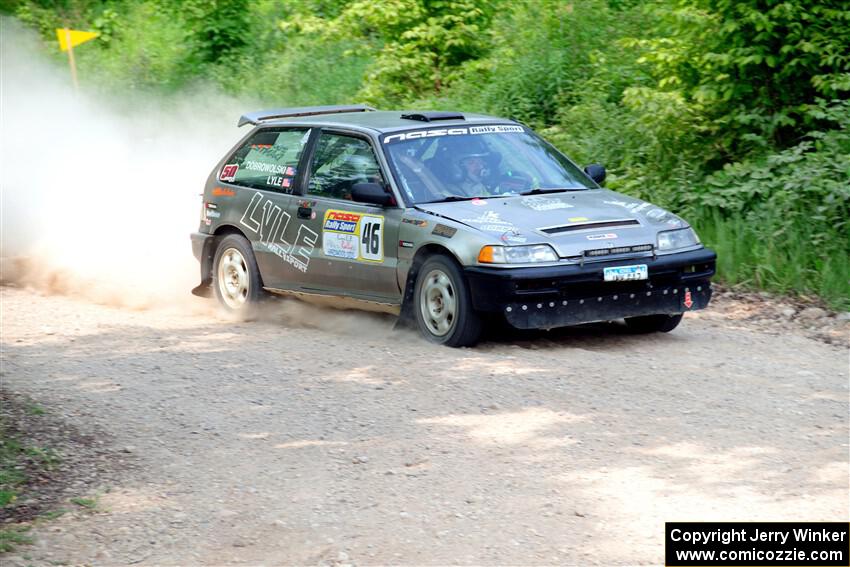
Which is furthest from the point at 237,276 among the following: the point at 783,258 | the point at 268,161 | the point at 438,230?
the point at 783,258

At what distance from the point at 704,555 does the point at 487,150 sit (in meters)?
5.38

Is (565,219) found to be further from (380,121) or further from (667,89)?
(667,89)

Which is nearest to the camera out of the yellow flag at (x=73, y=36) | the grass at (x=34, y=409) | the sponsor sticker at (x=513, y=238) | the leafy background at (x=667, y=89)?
the grass at (x=34, y=409)

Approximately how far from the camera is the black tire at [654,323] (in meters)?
9.49

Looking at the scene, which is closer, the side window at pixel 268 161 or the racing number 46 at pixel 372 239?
the racing number 46 at pixel 372 239

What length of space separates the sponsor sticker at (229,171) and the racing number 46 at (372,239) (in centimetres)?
193

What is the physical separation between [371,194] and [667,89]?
18.2 ft

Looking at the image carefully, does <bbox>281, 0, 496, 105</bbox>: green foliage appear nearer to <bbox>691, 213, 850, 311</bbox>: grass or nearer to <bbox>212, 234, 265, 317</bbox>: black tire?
<bbox>691, 213, 850, 311</bbox>: grass

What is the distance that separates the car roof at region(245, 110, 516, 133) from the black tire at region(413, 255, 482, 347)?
138 centimetres

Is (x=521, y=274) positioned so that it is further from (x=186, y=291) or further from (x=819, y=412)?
(x=186, y=291)

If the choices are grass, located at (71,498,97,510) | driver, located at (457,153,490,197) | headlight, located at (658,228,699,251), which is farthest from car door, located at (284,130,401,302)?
grass, located at (71,498,97,510)

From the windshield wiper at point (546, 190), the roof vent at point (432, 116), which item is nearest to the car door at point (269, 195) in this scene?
the roof vent at point (432, 116)

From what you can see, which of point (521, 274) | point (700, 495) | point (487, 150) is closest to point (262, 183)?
point (487, 150)
